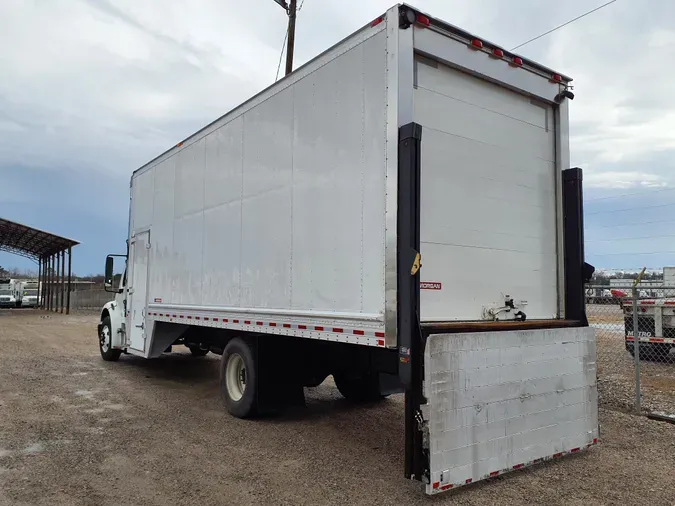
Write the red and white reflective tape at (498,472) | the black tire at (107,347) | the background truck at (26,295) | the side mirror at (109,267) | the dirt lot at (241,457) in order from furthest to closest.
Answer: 1. the background truck at (26,295)
2. the black tire at (107,347)
3. the side mirror at (109,267)
4. the dirt lot at (241,457)
5. the red and white reflective tape at (498,472)

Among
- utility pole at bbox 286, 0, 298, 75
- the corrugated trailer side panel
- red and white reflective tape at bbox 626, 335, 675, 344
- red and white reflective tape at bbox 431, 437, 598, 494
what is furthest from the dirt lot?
utility pole at bbox 286, 0, 298, 75

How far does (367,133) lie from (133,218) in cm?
722

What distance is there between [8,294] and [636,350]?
4368cm

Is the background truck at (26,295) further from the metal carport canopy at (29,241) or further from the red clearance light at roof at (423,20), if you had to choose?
the red clearance light at roof at (423,20)

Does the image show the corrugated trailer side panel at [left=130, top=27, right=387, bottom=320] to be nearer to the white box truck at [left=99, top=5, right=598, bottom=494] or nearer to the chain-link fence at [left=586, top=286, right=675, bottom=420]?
the white box truck at [left=99, top=5, right=598, bottom=494]

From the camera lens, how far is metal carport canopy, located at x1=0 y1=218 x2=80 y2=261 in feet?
96.0

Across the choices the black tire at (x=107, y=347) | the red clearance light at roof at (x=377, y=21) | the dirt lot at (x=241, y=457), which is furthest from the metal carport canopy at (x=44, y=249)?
the red clearance light at roof at (x=377, y=21)

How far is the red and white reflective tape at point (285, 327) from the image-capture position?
4.38 meters

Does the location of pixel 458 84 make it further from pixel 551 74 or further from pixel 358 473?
pixel 358 473

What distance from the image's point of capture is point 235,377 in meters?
6.90

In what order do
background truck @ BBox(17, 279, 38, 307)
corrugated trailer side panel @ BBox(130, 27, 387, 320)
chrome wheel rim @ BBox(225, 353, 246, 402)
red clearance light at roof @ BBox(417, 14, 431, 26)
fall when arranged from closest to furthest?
red clearance light at roof @ BBox(417, 14, 431, 26)
corrugated trailer side panel @ BBox(130, 27, 387, 320)
chrome wheel rim @ BBox(225, 353, 246, 402)
background truck @ BBox(17, 279, 38, 307)

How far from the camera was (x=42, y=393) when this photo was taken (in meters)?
7.98

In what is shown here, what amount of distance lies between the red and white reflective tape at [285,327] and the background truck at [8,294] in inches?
1499

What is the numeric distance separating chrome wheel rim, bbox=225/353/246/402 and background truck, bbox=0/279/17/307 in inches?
1564
